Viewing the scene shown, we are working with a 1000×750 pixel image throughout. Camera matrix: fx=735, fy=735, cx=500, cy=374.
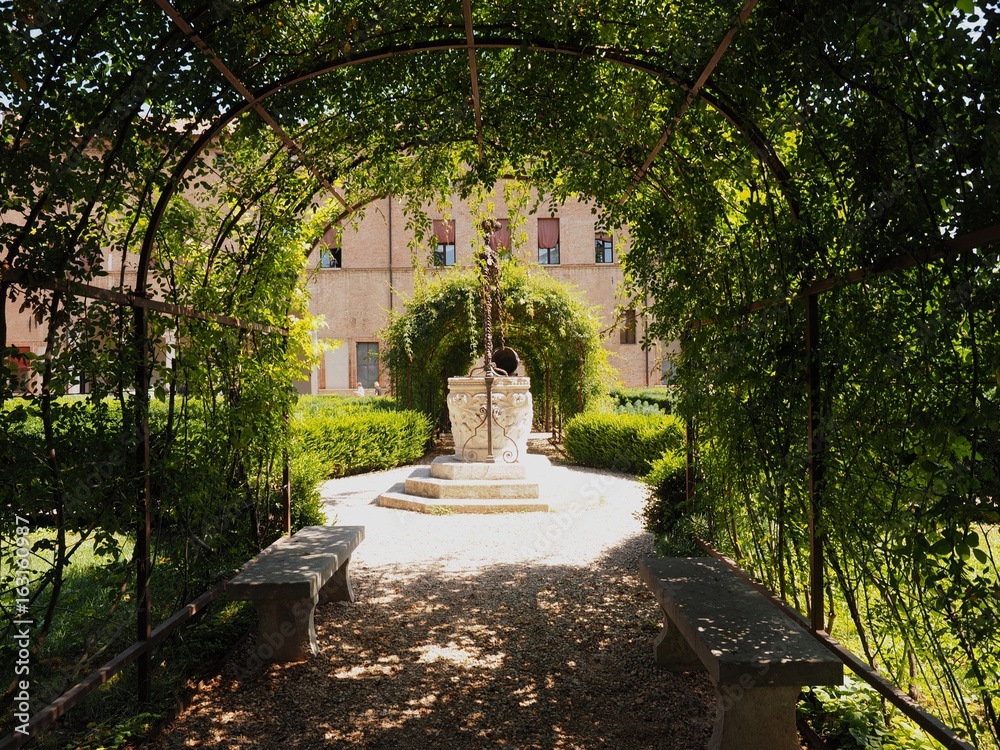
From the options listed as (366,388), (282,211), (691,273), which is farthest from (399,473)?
(366,388)

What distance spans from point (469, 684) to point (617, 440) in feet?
26.8

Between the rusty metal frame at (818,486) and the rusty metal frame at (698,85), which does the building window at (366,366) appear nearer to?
the rusty metal frame at (698,85)

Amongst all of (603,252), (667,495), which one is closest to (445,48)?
(667,495)

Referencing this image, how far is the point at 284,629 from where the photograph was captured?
12.7ft

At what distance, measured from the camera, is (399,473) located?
11.6 m

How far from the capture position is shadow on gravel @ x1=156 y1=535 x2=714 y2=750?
3.05 meters

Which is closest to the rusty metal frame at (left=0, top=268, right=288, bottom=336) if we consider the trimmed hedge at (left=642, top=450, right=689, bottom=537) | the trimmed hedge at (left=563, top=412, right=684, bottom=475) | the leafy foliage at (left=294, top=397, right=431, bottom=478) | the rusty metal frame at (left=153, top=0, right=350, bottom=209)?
the rusty metal frame at (left=153, top=0, right=350, bottom=209)

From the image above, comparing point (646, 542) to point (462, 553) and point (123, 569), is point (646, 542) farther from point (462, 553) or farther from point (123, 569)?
point (123, 569)

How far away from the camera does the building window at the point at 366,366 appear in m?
23.0

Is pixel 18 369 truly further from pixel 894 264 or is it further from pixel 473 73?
pixel 894 264

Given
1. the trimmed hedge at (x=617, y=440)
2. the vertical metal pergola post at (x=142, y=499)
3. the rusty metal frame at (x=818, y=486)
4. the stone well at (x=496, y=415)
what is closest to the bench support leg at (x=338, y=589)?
the vertical metal pergola post at (x=142, y=499)

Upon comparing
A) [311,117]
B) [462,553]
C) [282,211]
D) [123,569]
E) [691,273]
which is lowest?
[462,553]

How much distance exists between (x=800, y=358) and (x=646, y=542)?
391cm

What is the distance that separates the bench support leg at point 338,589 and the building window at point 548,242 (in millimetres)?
18646
